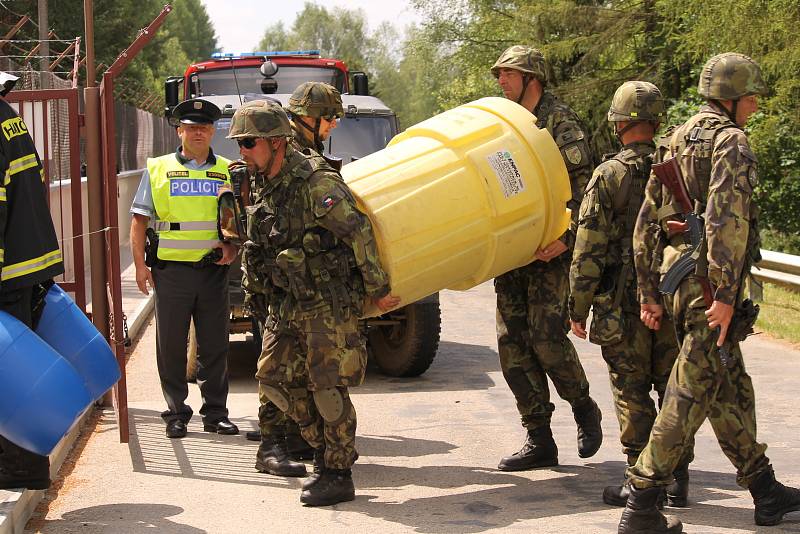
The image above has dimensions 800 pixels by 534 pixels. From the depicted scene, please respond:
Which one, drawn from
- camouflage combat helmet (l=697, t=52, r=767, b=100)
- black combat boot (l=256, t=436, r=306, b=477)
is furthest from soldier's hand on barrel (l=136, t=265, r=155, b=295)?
camouflage combat helmet (l=697, t=52, r=767, b=100)

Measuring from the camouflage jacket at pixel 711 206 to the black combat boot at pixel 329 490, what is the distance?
1.63 meters

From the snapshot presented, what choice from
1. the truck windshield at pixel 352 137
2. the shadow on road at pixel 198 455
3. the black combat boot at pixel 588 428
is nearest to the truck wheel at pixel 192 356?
the shadow on road at pixel 198 455

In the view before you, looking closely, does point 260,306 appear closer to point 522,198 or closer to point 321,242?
point 321,242

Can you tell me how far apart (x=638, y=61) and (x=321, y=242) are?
20.2 m

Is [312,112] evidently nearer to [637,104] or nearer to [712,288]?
[637,104]

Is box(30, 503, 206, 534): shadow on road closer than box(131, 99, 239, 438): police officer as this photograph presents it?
Yes

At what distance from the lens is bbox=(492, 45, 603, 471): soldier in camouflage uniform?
248 inches

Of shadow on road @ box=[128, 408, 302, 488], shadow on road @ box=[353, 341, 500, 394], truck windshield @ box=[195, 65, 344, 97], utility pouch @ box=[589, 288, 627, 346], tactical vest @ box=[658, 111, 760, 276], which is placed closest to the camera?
tactical vest @ box=[658, 111, 760, 276]

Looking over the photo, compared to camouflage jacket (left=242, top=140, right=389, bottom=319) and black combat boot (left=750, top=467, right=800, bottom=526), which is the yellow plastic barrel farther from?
black combat boot (left=750, top=467, right=800, bottom=526)

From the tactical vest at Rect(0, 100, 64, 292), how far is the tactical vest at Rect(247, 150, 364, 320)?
3.11 ft

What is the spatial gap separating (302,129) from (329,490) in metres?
1.84

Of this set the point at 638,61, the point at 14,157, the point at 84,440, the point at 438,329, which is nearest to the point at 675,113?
the point at 638,61

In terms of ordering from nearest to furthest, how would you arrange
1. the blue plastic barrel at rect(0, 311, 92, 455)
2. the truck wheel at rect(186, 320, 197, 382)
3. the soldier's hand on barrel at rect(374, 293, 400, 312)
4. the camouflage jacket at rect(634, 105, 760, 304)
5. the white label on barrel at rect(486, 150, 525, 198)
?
the camouflage jacket at rect(634, 105, 760, 304), the blue plastic barrel at rect(0, 311, 92, 455), the soldier's hand on barrel at rect(374, 293, 400, 312), the white label on barrel at rect(486, 150, 525, 198), the truck wheel at rect(186, 320, 197, 382)

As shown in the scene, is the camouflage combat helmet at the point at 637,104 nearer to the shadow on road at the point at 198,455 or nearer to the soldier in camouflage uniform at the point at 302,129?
the soldier in camouflage uniform at the point at 302,129
